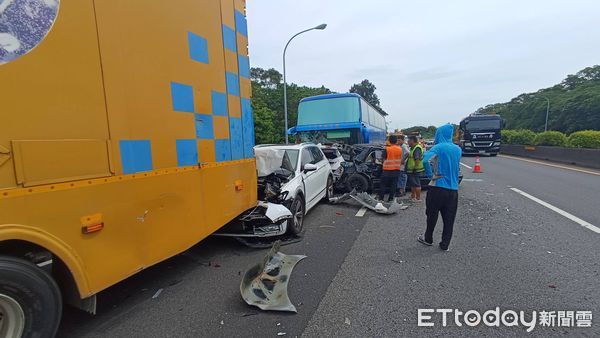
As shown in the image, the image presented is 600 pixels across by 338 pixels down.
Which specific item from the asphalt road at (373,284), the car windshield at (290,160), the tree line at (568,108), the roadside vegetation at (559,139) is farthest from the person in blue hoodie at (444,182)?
the tree line at (568,108)

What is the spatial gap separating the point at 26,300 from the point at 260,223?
3.12m

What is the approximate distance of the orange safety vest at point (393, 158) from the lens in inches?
319

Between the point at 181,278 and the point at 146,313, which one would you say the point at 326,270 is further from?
the point at 146,313

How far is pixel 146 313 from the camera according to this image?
313 cm

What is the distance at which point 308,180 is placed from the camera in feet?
21.7

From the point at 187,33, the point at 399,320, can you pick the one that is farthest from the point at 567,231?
the point at 187,33

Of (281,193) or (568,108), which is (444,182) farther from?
(568,108)

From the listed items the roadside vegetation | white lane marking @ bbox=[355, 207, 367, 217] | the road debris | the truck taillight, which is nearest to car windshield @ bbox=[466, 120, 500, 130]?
the roadside vegetation

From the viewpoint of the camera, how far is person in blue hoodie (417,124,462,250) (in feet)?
15.5

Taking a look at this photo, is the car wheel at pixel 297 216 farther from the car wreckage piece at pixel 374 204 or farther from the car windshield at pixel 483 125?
the car windshield at pixel 483 125

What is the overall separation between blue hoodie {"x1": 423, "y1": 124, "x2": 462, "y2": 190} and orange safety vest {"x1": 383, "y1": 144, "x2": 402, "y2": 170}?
3126 millimetres

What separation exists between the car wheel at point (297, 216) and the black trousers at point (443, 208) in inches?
81.0

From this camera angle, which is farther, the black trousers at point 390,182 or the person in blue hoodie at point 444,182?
the black trousers at point 390,182

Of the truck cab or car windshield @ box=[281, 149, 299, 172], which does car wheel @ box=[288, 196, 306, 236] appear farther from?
the truck cab
